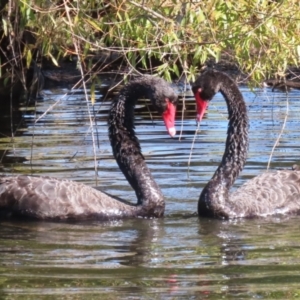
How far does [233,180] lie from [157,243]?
170 cm

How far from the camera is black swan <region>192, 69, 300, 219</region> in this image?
344 inches

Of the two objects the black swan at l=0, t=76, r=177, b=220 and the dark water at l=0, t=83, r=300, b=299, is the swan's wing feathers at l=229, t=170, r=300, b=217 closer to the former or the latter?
the dark water at l=0, t=83, r=300, b=299

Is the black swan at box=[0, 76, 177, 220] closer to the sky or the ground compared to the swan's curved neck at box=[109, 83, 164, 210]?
closer to the ground

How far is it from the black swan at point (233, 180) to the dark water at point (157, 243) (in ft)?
0.60

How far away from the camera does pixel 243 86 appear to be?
18.6m

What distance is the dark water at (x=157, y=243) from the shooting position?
616cm

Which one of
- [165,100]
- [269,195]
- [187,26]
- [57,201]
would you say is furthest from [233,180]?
[57,201]

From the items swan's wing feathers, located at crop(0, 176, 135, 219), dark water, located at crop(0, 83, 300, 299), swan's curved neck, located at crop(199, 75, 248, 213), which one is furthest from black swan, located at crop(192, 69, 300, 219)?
swan's wing feathers, located at crop(0, 176, 135, 219)

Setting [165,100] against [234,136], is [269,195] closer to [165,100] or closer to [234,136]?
[234,136]

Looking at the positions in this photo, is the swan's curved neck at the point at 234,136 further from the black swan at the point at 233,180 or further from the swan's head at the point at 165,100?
the swan's head at the point at 165,100

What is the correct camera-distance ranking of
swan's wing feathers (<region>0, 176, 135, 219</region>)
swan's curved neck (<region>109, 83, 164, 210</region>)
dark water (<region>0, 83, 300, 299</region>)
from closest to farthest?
1. dark water (<region>0, 83, 300, 299</region>)
2. swan's wing feathers (<region>0, 176, 135, 219</region>)
3. swan's curved neck (<region>109, 83, 164, 210</region>)

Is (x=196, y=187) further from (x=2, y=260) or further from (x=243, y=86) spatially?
(x=243, y=86)

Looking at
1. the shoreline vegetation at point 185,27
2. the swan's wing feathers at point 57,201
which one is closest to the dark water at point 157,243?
the swan's wing feathers at point 57,201

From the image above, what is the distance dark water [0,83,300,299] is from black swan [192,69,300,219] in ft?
0.60
